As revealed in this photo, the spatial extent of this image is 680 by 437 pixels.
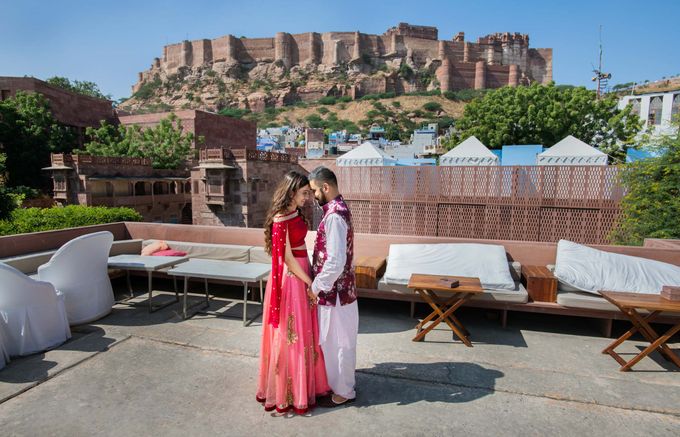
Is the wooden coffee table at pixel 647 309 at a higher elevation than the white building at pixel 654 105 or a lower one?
lower

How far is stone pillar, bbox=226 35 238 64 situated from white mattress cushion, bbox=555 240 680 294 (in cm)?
8036

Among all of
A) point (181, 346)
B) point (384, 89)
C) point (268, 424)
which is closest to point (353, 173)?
point (181, 346)

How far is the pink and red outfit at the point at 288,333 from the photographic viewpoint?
2377 mm

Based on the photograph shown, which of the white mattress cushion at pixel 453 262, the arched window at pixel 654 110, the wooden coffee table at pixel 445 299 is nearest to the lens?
the wooden coffee table at pixel 445 299

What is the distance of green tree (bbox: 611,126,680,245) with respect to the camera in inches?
230

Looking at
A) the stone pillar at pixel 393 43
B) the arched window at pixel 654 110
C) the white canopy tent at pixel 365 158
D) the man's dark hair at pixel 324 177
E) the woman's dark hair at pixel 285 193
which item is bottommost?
the woman's dark hair at pixel 285 193

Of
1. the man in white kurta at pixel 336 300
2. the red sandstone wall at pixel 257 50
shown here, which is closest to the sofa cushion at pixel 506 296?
the man in white kurta at pixel 336 300

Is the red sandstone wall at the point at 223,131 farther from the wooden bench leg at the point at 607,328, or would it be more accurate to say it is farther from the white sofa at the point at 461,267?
the wooden bench leg at the point at 607,328

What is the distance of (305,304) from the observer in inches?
95.6

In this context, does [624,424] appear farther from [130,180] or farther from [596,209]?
[130,180]

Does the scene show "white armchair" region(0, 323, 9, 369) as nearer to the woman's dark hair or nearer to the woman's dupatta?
the woman's dupatta

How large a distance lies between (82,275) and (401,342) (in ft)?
10.4

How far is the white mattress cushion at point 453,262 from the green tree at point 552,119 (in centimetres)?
1831

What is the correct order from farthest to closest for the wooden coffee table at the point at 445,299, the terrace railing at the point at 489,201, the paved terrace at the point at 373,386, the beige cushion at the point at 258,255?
1. the terrace railing at the point at 489,201
2. the beige cushion at the point at 258,255
3. the wooden coffee table at the point at 445,299
4. the paved terrace at the point at 373,386
